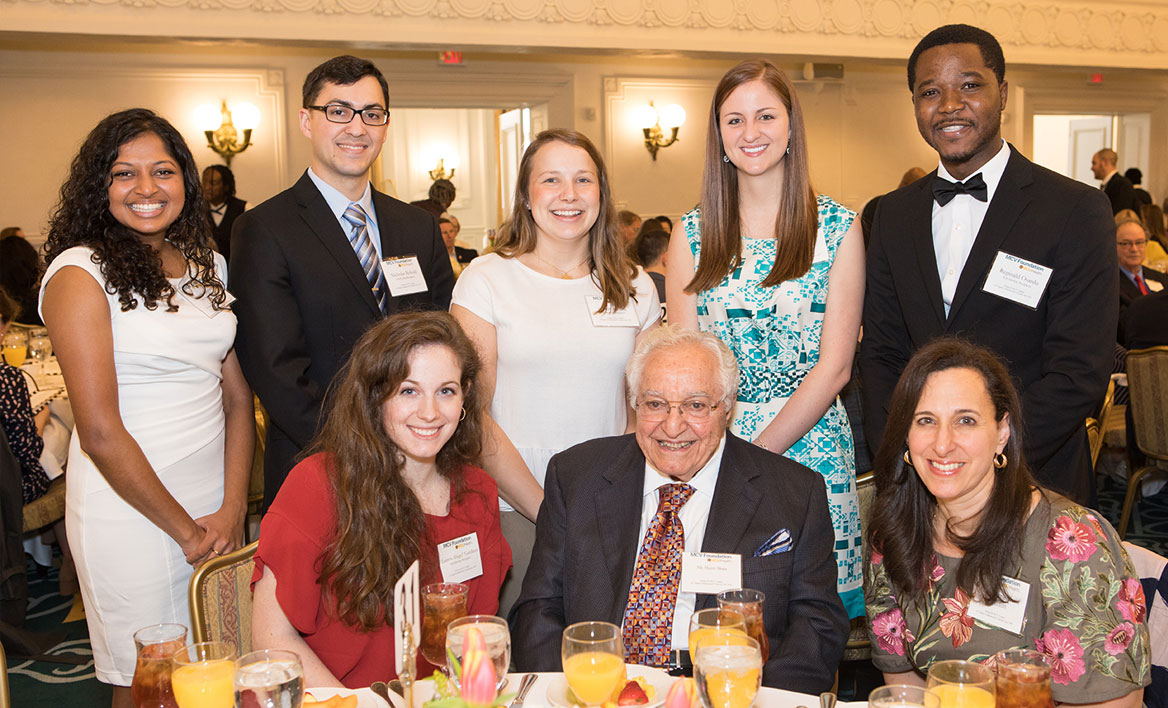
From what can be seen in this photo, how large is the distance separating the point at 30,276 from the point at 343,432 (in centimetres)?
498

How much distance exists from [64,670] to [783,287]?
9.72 ft

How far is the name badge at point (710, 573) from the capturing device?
77.2 inches

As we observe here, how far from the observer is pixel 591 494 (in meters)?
2.20

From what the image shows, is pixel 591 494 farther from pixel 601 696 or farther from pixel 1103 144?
pixel 1103 144

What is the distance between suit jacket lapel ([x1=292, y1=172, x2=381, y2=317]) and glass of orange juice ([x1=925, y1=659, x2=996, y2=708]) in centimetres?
176

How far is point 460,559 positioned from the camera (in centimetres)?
210

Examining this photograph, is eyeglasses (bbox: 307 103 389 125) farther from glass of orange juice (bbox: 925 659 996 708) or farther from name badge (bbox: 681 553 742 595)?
glass of orange juice (bbox: 925 659 996 708)

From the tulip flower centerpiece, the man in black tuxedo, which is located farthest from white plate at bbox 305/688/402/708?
the man in black tuxedo

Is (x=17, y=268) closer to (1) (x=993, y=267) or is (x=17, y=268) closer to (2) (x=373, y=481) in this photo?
(2) (x=373, y=481)

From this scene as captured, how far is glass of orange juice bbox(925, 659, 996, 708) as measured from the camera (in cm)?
140

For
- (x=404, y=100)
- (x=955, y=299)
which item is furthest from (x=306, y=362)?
(x=404, y=100)

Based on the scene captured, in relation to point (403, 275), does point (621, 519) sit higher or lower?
lower

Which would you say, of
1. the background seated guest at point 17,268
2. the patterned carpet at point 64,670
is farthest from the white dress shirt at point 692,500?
the background seated guest at point 17,268

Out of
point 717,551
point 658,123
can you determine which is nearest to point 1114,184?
point 658,123
